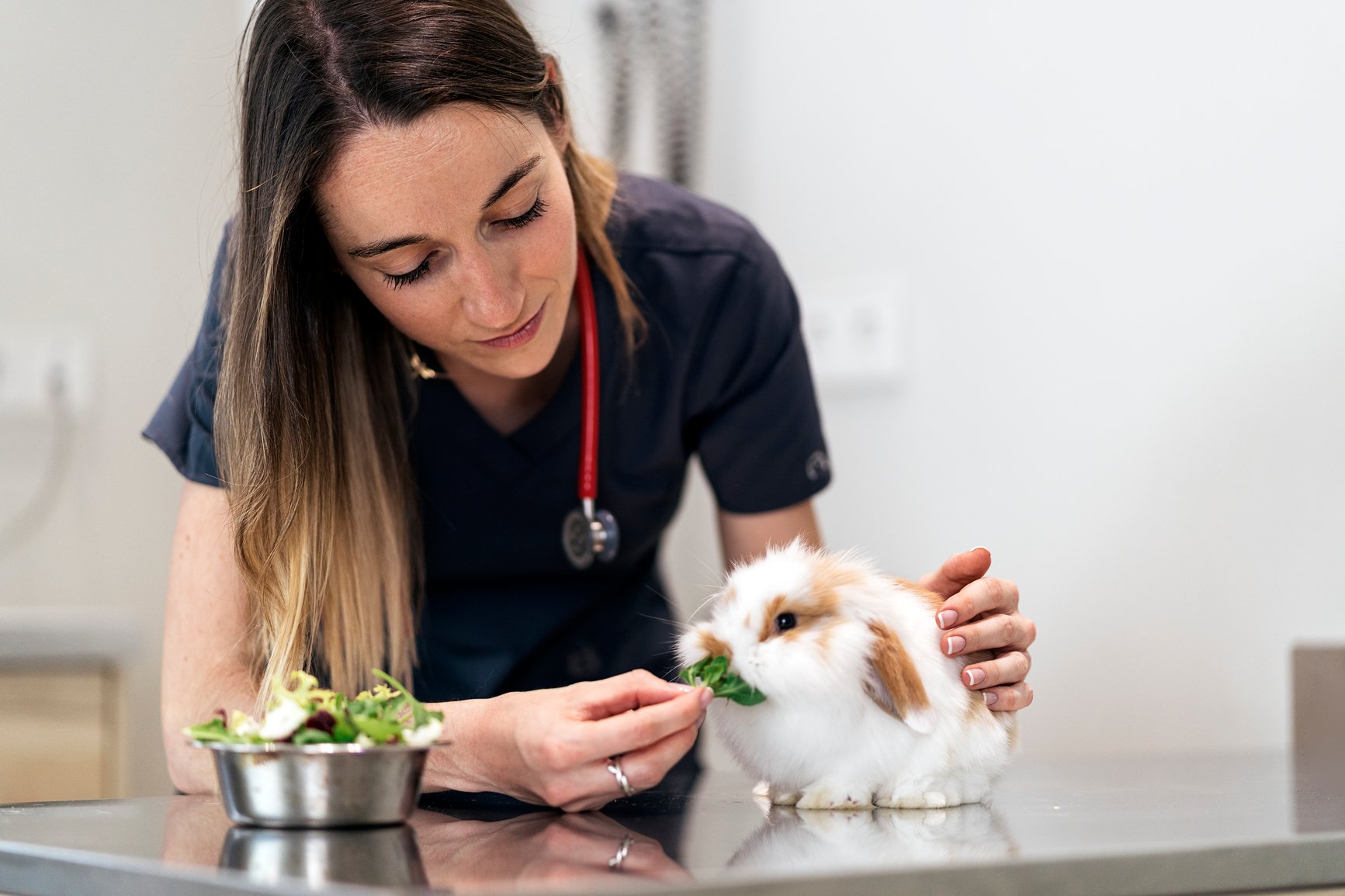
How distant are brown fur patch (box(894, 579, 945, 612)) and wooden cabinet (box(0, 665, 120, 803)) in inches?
50.9

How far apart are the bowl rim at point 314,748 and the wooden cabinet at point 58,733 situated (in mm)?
1101

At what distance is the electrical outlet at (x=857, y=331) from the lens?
188cm

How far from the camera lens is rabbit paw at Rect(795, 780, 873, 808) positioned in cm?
93

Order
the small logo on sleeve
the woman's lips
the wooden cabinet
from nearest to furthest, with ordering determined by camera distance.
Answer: the woman's lips < the small logo on sleeve < the wooden cabinet

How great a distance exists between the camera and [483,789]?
100 cm

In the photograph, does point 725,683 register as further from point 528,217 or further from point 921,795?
point 528,217

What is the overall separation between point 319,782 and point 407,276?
0.49 metres

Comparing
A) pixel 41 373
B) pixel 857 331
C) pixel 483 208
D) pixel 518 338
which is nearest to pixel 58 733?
pixel 41 373

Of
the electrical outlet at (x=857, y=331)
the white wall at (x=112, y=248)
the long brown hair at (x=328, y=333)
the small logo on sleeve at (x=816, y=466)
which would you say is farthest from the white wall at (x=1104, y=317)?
the white wall at (x=112, y=248)

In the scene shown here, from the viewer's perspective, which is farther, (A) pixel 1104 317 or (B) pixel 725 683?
(A) pixel 1104 317

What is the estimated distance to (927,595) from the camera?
39.6 inches

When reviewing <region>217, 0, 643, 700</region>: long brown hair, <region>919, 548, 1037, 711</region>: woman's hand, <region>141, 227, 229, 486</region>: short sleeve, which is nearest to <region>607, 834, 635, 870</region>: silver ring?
<region>919, 548, 1037, 711</region>: woman's hand

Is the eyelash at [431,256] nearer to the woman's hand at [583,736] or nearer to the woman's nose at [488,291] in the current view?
the woman's nose at [488,291]

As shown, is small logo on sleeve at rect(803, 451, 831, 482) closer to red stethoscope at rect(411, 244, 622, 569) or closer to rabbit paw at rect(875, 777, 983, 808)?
red stethoscope at rect(411, 244, 622, 569)
